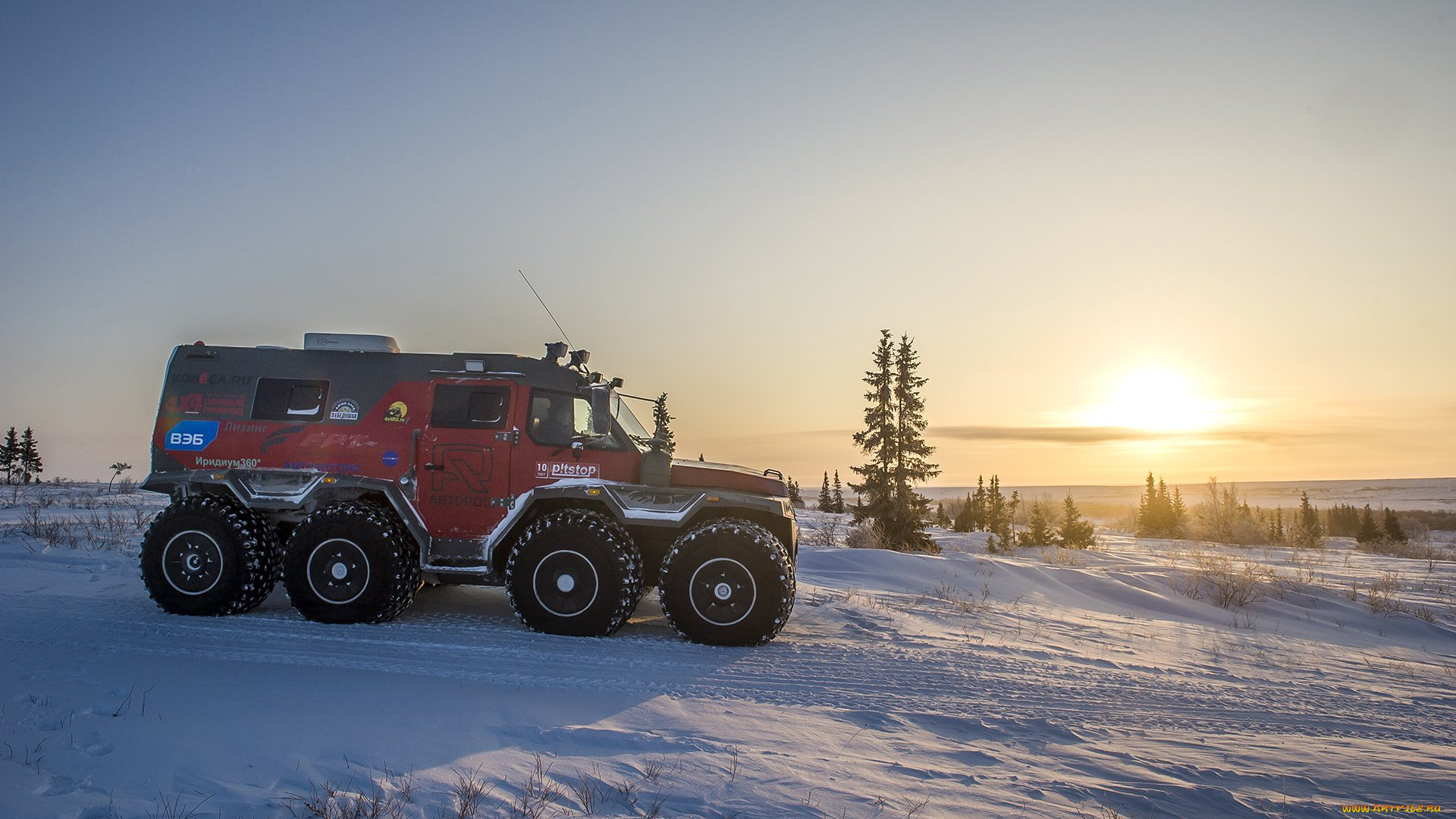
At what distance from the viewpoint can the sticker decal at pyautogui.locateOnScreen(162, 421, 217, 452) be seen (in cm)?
851

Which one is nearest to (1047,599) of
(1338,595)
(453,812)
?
(1338,595)

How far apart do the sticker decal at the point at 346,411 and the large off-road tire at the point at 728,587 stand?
13.2 feet

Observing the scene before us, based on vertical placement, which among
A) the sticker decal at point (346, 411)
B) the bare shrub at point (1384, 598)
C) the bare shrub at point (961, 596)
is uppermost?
the sticker decal at point (346, 411)

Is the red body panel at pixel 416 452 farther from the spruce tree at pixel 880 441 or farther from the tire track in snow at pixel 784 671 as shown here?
the spruce tree at pixel 880 441

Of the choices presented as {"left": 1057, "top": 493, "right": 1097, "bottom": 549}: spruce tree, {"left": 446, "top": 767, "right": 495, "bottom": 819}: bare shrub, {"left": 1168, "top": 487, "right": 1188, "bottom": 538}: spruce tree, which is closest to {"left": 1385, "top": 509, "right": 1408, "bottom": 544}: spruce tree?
{"left": 1168, "top": 487, "right": 1188, "bottom": 538}: spruce tree

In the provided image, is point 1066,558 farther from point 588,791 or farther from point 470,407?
point 588,791

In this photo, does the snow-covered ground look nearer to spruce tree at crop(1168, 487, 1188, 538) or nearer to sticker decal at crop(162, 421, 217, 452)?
sticker decal at crop(162, 421, 217, 452)

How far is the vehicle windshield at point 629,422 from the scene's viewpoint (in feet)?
27.8

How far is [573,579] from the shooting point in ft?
25.4

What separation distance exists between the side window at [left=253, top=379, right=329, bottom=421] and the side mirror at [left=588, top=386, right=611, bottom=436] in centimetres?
318

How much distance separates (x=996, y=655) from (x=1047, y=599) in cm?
522

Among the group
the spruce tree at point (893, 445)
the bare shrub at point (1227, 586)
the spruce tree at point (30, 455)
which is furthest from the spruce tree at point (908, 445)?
the spruce tree at point (30, 455)

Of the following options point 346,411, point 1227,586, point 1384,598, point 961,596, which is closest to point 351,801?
point 346,411

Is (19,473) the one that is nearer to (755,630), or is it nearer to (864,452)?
(864,452)
